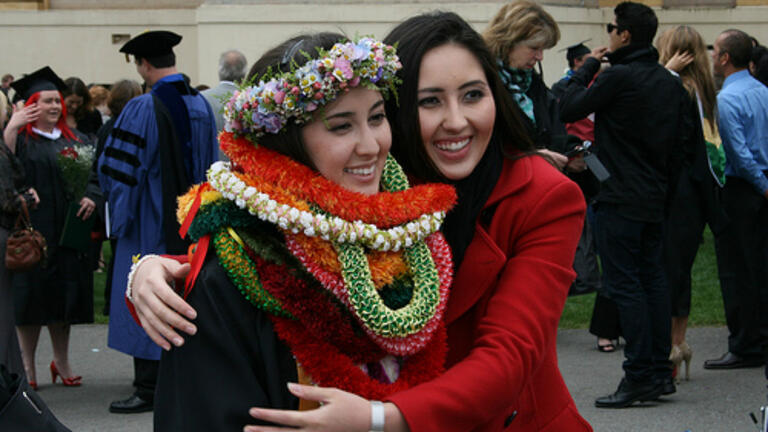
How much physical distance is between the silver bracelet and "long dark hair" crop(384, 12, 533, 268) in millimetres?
554

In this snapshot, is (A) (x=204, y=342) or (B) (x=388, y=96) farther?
(B) (x=388, y=96)

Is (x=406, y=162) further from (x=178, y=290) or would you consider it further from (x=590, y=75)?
(x=590, y=75)

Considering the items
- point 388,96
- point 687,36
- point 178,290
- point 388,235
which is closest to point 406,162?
point 388,96

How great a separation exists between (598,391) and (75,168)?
13.5 ft

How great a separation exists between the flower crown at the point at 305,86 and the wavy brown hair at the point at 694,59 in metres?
4.82

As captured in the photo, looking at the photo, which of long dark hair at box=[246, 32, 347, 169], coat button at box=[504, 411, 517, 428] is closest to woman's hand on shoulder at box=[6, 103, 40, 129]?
long dark hair at box=[246, 32, 347, 169]

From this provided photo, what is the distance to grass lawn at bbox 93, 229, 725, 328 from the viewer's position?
28.8ft

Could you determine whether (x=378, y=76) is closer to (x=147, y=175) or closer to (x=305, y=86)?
(x=305, y=86)

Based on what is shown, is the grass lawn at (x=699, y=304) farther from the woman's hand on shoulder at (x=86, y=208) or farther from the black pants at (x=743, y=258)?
the woman's hand on shoulder at (x=86, y=208)

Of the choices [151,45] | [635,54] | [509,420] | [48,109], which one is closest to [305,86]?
[509,420]

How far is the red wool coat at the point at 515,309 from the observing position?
2107mm

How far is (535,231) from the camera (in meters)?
2.40

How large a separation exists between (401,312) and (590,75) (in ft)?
15.0

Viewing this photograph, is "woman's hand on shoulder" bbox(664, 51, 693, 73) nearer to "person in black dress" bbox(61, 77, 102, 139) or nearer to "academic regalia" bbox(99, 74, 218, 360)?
"academic regalia" bbox(99, 74, 218, 360)
